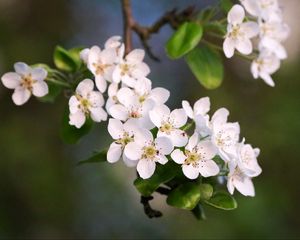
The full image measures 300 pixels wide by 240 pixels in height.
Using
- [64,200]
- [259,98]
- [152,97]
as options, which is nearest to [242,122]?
[259,98]

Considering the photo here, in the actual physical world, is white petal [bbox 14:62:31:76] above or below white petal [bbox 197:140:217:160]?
above

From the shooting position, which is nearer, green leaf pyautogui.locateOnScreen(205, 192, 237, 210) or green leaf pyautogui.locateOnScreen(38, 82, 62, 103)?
green leaf pyautogui.locateOnScreen(205, 192, 237, 210)

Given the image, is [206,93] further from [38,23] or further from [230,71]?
[38,23]

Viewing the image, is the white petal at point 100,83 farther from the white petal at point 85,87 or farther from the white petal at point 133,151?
the white petal at point 133,151

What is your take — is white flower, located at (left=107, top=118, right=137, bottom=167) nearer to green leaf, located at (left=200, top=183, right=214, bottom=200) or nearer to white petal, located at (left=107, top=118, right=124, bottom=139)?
white petal, located at (left=107, top=118, right=124, bottom=139)

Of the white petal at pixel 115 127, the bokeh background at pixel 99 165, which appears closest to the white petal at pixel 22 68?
the white petal at pixel 115 127

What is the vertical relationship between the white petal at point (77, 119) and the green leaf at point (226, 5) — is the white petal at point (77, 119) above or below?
below

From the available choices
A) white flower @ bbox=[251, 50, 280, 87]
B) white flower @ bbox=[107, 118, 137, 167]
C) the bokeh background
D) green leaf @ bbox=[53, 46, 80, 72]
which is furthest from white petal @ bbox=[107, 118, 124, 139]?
the bokeh background
